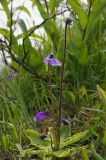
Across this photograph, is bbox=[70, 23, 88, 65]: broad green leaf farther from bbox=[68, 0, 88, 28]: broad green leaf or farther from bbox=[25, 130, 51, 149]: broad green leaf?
bbox=[25, 130, 51, 149]: broad green leaf

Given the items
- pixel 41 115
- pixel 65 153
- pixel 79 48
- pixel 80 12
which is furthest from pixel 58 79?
pixel 65 153

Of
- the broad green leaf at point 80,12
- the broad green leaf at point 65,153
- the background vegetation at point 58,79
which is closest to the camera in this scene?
the broad green leaf at point 65,153

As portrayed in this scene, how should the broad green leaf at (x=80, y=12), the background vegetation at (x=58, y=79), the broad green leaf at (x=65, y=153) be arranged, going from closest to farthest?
1. the broad green leaf at (x=65, y=153)
2. the background vegetation at (x=58, y=79)
3. the broad green leaf at (x=80, y=12)

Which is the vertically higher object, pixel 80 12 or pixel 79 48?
pixel 80 12

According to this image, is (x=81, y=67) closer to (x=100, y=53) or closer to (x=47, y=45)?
(x=100, y=53)

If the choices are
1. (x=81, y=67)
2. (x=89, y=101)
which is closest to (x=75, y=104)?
(x=89, y=101)

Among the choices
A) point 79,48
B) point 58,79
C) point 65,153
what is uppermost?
point 79,48

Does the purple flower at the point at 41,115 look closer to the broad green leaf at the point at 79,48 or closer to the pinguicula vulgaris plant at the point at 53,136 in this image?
the pinguicula vulgaris plant at the point at 53,136

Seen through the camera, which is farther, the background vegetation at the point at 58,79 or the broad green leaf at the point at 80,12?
the broad green leaf at the point at 80,12

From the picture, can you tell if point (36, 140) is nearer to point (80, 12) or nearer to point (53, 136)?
point (53, 136)

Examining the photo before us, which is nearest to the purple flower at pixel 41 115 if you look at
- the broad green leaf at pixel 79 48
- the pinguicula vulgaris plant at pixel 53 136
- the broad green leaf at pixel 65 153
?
the pinguicula vulgaris plant at pixel 53 136

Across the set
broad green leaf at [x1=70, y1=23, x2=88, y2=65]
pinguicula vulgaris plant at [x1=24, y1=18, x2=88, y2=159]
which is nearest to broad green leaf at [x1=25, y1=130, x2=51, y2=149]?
pinguicula vulgaris plant at [x1=24, y1=18, x2=88, y2=159]
